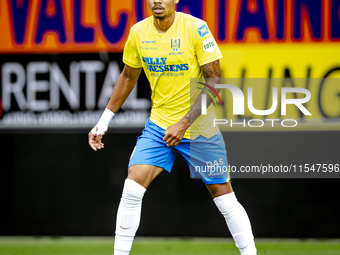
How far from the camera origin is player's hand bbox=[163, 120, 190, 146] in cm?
299

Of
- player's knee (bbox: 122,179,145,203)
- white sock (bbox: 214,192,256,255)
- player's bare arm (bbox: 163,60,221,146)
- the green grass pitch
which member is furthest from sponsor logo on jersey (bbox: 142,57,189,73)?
the green grass pitch

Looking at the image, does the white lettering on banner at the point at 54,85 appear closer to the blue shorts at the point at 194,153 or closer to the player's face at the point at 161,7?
the blue shorts at the point at 194,153

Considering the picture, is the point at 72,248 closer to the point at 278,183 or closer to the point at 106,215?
the point at 106,215

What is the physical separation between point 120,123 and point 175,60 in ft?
4.27

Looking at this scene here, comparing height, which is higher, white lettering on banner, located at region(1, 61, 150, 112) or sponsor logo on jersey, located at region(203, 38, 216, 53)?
sponsor logo on jersey, located at region(203, 38, 216, 53)

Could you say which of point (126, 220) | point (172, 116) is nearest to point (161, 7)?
point (172, 116)

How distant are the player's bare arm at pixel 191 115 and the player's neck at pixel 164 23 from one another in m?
0.37

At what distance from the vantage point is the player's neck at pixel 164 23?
121 inches

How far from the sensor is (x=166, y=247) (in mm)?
4227

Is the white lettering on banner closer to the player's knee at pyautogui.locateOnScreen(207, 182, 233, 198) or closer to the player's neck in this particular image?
the player's neck

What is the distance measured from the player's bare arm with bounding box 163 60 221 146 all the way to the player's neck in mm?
368

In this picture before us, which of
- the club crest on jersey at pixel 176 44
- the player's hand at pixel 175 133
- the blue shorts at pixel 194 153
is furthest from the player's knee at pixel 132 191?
the club crest on jersey at pixel 176 44

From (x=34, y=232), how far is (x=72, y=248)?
417mm

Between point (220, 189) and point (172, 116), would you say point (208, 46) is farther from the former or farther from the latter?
point (220, 189)
